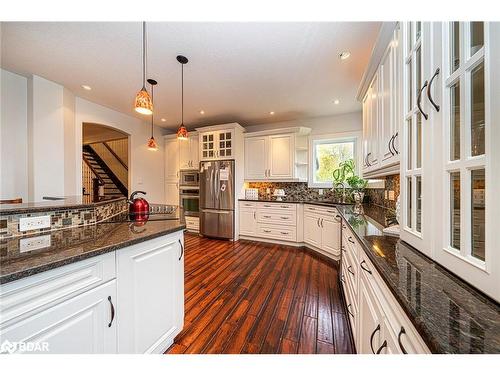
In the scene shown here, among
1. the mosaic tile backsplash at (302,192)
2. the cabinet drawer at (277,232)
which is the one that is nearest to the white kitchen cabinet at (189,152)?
the mosaic tile backsplash at (302,192)

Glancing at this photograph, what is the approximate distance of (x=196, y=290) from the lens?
2043 millimetres

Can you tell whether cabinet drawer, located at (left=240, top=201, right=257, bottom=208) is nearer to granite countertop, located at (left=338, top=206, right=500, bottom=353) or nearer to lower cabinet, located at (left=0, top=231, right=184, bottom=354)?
lower cabinet, located at (left=0, top=231, right=184, bottom=354)

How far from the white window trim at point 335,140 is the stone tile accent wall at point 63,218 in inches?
137

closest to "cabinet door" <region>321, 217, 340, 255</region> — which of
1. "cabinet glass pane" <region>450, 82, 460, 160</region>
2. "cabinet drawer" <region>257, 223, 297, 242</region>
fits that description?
"cabinet drawer" <region>257, 223, 297, 242</region>

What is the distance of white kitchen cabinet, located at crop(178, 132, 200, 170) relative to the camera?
4434 millimetres

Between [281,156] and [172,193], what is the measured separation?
2905mm

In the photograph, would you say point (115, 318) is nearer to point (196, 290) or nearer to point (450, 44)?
point (196, 290)

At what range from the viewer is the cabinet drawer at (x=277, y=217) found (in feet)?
11.6

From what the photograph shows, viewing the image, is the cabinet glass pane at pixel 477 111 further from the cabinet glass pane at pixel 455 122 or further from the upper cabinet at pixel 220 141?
the upper cabinet at pixel 220 141

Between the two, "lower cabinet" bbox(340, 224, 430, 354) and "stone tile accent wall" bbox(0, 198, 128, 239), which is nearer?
"lower cabinet" bbox(340, 224, 430, 354)

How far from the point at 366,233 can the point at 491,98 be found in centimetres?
95

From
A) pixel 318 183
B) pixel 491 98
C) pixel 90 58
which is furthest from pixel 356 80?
pixel 90 58

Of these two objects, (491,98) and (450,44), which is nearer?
(491,98)

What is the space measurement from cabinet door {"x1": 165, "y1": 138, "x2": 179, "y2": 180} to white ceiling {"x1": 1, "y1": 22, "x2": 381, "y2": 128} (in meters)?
1.41
